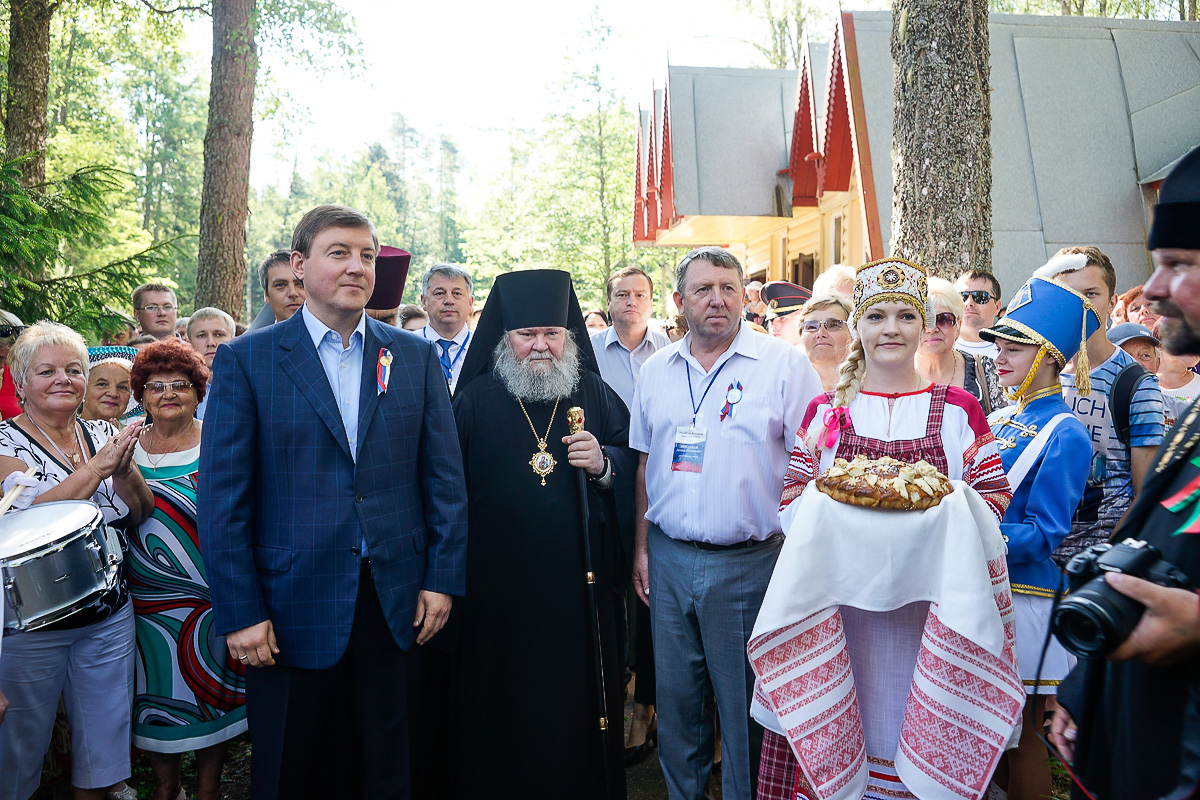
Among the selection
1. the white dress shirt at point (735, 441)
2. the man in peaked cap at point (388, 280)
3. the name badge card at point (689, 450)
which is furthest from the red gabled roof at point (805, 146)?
the name badge card at point (689, 450)

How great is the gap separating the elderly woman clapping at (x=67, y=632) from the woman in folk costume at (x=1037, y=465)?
3420 mm

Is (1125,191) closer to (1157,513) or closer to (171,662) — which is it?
(1157,513)

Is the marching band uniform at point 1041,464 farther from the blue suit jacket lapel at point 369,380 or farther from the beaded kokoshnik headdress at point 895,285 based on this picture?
the blue suit jacket lapel at point 369,380

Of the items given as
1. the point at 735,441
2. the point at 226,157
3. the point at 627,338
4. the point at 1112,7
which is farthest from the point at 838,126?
the point at 1112,7

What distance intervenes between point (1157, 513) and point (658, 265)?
1224 inches

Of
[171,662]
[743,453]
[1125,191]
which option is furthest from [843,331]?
[1125,191]

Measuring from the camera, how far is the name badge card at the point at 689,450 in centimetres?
337

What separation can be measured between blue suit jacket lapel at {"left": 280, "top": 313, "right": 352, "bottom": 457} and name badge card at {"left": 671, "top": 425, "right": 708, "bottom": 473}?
1.35 m

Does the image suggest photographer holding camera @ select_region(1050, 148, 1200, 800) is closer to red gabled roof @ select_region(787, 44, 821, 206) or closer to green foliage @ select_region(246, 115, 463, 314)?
red gabled roof @ select_region(787, 44, 821, 206)

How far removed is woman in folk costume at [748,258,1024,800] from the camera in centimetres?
244

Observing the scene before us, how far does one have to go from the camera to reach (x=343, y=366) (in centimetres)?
308

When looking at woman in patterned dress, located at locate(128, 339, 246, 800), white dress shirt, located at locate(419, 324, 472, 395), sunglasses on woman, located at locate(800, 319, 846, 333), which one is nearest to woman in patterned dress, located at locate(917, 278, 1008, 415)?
sunglasses on woman, located at locate(800, 319, 846, 333)

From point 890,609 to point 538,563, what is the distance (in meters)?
1.65

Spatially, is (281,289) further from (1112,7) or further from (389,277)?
(1112,7)
